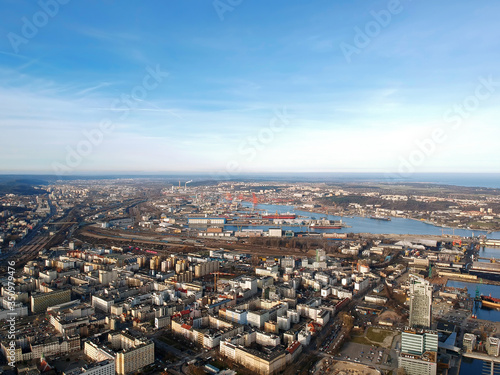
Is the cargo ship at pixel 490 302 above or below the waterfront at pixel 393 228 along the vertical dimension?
above

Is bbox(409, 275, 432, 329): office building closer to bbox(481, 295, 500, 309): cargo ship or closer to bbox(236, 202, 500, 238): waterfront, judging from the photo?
bbox(481, 295, 500, 309): cargo ship

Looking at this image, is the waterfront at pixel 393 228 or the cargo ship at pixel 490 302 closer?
the cargo ship at pixel 490 302

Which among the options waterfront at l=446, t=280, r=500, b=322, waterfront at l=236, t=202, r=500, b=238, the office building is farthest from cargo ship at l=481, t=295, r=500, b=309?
waterfront at l=236, t=202, r=500, b=238

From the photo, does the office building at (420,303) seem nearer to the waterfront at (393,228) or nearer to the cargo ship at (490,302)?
the cargo ship at (490,302)

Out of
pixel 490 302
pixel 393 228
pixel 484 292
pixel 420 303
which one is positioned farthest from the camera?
pixel 393 228

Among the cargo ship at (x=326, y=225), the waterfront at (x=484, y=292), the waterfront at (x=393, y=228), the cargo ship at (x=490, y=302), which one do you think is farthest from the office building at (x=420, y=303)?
the cargo ship at (x=326, y=225)

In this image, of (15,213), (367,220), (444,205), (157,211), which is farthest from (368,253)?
(15,213)

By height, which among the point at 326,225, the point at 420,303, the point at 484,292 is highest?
the point at 420,303

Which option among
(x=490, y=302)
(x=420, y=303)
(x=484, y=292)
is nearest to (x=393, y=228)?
(x=484, y=292)

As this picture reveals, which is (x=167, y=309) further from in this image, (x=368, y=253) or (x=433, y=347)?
(x=368, y=253)

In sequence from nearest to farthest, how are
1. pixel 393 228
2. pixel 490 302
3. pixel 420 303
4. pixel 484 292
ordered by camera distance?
pixel 420 303, pixel 490 302, pixel 484 292, pixel 393 228

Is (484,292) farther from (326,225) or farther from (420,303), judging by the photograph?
(326,225)
